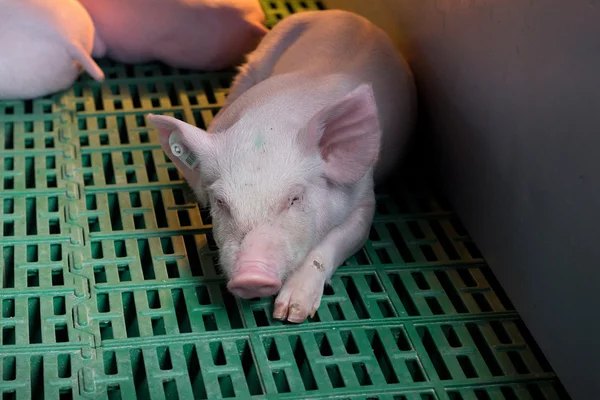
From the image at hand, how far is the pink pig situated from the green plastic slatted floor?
0.11 meters

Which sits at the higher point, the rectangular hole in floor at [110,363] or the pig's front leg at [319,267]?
the pig's front leg at [319,267]

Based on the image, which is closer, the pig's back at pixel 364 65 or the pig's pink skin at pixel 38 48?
the pig's back at pixel 364 65

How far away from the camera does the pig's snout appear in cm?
227

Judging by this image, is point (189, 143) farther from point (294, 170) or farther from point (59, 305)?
point (59, 305)

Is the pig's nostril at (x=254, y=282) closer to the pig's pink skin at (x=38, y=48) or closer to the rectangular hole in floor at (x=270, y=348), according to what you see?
the rectangular hole in floor at (x=270, y=348)

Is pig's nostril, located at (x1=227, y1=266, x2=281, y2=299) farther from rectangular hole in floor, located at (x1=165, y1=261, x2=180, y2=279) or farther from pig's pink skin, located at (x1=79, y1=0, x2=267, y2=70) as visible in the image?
pig's pink skin, located at (x1=79, y1=0, x2=267, y2=70)

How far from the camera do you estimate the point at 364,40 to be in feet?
10.2

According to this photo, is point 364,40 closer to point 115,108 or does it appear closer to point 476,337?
point 115,108

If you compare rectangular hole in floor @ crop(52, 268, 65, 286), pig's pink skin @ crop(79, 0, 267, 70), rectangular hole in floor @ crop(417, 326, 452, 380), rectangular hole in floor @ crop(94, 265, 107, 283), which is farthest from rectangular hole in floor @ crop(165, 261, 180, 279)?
pig's pink skin @ crop(79, 0, 267, 70)

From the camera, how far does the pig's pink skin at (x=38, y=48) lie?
327cm

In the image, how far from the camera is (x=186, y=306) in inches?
96.7

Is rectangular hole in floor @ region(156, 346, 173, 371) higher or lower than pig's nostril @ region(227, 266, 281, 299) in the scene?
lower

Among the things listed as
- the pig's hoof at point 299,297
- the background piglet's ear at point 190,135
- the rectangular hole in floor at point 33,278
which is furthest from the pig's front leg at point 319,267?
the rectangular hole in floor at point 33,278

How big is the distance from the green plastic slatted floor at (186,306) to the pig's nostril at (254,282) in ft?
0.37
